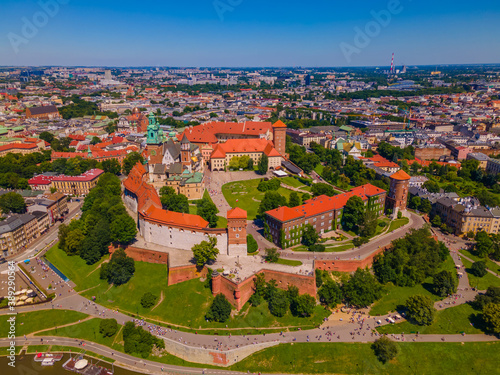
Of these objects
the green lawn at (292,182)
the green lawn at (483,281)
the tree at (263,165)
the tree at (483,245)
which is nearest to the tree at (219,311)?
the green lawn at (483,281)

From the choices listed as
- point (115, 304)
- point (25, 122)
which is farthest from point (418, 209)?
point (25, 122)

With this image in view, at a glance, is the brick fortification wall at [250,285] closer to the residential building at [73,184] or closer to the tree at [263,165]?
the tree at [263,165]

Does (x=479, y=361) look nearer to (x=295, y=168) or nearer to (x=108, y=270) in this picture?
(x=108, y=270)

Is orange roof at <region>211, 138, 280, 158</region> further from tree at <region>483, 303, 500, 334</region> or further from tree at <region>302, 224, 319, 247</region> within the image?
tree at <region>483, 303, 500, 334</region>

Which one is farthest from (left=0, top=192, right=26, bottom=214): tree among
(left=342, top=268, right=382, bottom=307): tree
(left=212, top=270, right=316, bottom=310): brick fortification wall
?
(left=342, top=268, right=382, bottom=307): tree

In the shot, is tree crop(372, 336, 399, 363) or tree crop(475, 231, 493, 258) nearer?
tree crop(372, 336, 399, 363)
